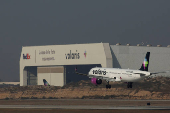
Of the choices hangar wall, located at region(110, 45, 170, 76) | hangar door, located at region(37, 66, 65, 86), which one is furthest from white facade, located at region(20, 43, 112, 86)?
hangar wall, located at region(110, 45, 170, 76)

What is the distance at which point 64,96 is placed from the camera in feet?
505

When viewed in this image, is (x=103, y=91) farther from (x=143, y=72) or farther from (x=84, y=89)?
(x=143, y=72)

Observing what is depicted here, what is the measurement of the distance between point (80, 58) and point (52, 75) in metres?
18.3

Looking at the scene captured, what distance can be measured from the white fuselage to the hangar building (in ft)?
195

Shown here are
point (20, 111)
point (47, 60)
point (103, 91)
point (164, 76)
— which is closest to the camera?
point (20, 111)

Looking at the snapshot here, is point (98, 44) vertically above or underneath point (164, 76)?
above

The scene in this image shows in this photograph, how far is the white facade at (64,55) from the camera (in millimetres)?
176500

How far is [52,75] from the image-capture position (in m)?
190

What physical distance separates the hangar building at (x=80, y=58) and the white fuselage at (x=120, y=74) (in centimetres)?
5929

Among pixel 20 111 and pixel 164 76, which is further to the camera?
pixel 164 76

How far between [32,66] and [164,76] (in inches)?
2723

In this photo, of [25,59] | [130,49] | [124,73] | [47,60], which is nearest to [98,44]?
[130,49]

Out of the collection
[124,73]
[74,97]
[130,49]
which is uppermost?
[130,49]

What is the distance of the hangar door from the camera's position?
187163mm
